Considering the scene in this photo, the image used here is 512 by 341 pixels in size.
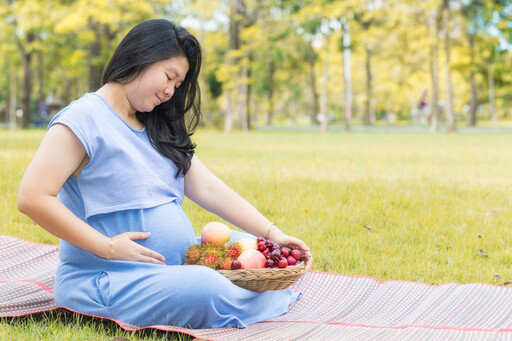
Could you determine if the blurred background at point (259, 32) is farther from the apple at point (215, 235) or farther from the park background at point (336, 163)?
the apple at point (215, 235)

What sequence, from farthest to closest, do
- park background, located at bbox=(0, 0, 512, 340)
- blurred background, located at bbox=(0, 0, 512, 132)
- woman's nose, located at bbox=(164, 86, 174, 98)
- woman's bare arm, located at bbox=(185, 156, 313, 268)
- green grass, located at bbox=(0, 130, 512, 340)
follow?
blurred background, located at bbox=(0, 0, 512, 132), park background, located at bbox=(0, 0, 512, 340), green grass, located at bbox=(0, 130, 512, 340), woman's bare arm, located at bbox=(185, 156, 313, 268), woman's nose, located at bbox=(164, 86, 174, 98)

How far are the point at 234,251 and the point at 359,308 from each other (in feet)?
2.83

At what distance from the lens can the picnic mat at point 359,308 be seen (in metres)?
2.75

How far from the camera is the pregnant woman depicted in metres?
2.58

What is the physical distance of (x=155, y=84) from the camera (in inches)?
110

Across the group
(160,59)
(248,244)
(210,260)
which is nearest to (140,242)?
(210,260)

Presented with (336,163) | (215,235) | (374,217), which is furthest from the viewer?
(336,163)

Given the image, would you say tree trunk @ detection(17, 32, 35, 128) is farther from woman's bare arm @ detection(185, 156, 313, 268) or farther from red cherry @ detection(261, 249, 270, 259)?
red cherry @ detection(261, 249, 270, 259)

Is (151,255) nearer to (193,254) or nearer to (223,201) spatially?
(193,254)

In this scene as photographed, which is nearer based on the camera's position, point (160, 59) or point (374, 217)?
point (160, 59)

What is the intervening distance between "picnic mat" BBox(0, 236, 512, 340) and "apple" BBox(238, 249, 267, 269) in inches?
11.6

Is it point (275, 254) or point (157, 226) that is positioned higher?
point (157, 226)

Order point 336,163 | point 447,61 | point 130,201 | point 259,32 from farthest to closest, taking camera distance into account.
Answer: point 259,32
point 447,61
point 336,163
point 130,201

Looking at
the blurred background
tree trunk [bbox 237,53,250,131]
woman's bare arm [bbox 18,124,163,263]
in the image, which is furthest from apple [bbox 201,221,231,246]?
tree trunk [bbox 237,53,250,131]
